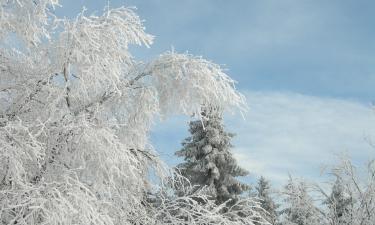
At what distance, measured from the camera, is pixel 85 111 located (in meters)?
8.20

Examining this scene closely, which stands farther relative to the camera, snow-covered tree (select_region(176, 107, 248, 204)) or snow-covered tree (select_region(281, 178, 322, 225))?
snow-covered tree (select_region(176, 107, 248, 204))

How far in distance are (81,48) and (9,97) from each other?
1738mm

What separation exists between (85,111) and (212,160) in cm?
1700

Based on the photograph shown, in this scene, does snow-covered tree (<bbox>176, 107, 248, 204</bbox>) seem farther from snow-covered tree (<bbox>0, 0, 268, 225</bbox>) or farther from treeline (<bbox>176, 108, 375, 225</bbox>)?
snow-covered tree (<bbox>0, 0, 268, 225</bbox>)

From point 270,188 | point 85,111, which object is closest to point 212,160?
point 270,188

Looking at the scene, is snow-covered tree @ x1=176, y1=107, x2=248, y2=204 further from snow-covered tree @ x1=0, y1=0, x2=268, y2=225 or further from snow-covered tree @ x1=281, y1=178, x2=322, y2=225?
snow-covered tree @ x1=0, y1=0, x2=268, y2=225

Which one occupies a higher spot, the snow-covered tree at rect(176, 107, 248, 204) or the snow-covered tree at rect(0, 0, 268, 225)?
the snow-covered tree at rect(176, 107, 248, 204)

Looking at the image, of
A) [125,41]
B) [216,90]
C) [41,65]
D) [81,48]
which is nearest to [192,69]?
[216,90]

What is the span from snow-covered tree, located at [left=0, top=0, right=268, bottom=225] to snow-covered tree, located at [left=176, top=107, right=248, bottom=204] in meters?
15.2

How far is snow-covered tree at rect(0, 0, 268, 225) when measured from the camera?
6938 millimetres

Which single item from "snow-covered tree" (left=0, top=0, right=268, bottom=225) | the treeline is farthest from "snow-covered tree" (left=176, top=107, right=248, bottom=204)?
"snow-covered tree" (left=0, top=0, right=268, bottom=225)

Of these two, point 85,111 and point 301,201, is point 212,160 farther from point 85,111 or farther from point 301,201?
point 85,111

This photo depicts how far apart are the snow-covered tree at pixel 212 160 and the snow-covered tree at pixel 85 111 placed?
597 inches

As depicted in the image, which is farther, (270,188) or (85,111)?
(270,188)
